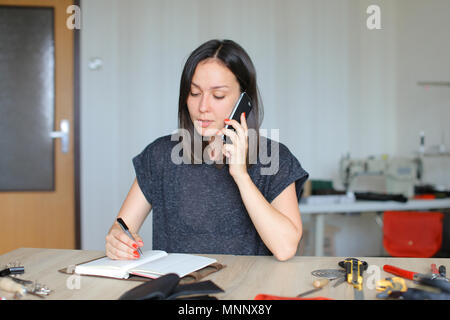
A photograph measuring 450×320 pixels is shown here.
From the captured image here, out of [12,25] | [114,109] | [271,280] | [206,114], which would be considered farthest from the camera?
[114,109]

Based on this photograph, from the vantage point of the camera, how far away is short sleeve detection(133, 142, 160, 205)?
5.03 feet

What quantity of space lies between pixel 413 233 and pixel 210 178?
165cm

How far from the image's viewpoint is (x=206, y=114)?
4.70ft

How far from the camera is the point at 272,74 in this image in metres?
3.96

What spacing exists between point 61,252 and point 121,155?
243 cm

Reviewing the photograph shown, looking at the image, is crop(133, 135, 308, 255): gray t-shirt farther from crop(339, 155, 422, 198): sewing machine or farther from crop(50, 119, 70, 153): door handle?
crop(50, 119, 70, 153): door handle

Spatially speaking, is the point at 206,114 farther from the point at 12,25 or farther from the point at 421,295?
the point at 12,25

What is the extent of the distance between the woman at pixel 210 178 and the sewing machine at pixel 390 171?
1890 millimetres

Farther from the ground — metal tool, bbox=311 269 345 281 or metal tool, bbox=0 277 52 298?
metal tool, bbox=0 277 52 298

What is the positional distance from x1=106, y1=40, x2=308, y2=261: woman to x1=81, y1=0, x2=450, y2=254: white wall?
2.17 m

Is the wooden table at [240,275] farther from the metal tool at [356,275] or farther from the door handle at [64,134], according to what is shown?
the door handle at [64,134]

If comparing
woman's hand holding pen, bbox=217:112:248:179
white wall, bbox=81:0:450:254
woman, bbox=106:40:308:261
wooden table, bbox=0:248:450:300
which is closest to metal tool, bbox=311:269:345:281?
wooden table, bbox=0:248:450:300

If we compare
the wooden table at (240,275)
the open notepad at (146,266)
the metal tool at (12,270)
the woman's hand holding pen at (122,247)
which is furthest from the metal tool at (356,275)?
the metal tool at (12,270)
